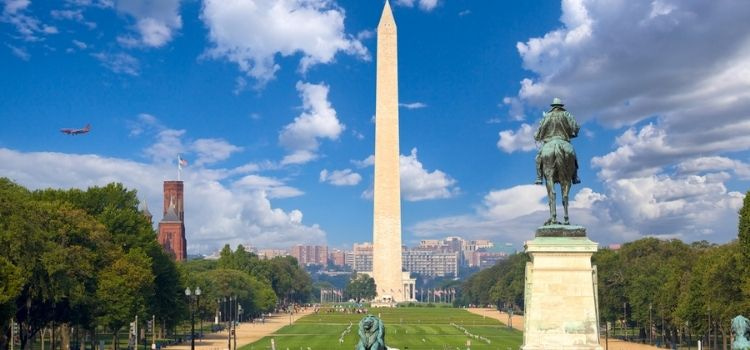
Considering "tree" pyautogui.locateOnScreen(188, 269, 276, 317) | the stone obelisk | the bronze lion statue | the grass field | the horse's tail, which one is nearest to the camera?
the bronze lion statue

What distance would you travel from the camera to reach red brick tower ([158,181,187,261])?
16812 cm

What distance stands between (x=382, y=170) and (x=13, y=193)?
293 ft

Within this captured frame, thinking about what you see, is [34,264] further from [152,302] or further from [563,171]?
[563,171]

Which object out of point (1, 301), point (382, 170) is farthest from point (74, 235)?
point (382, 170)

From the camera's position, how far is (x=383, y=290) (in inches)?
6063

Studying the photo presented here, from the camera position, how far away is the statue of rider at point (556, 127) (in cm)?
1948

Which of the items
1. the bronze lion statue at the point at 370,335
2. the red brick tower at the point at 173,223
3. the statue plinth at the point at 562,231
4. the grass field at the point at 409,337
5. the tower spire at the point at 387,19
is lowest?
the grass field at the point at 409,337

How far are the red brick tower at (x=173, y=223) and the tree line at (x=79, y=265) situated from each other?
91316 mm

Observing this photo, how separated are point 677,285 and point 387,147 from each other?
6987cm

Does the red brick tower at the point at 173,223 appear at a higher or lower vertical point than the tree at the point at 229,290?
higher

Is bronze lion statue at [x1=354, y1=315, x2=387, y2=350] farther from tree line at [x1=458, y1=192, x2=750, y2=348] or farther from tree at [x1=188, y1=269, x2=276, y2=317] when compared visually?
tree at [x1=188, y1=269, x2=276, y2=317]

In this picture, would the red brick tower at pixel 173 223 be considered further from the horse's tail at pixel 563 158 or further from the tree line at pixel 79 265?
the horse's tail at pixel 563 158

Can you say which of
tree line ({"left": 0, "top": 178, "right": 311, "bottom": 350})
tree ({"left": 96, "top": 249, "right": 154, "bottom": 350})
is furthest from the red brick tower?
tree ({"left": 96, "top": 249, "right": 154, "bottom": 350})

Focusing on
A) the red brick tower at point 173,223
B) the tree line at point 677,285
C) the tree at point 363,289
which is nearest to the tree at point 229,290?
the tree line at point 677,285
